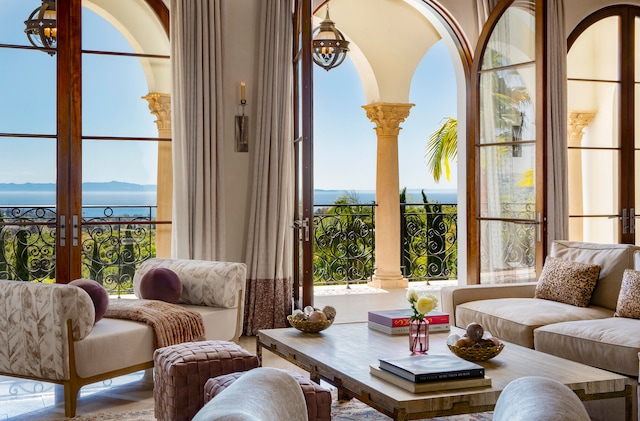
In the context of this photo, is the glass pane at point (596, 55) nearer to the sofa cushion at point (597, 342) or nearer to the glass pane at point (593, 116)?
the glass pane at point (593, 116)

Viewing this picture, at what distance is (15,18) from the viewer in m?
5.35

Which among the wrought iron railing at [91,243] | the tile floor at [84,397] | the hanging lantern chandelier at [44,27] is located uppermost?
the hanging lantern chandelier at [44,27]

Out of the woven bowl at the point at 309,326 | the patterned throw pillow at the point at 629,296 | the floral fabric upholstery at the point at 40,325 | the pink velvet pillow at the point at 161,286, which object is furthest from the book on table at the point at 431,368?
the pink velvet pillow at the point at 161,286

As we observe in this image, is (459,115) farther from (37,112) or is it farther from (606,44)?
(37,112)

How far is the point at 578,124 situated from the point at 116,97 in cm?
405

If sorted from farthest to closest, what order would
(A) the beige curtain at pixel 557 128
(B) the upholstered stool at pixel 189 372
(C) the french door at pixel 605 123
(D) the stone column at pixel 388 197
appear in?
(D) the stone column at pixel 388 197
(C) the french door at pixel 605 123
(A) the beige curtain at pixel 557 128
(B) the upholstered stool at pixel 189 372

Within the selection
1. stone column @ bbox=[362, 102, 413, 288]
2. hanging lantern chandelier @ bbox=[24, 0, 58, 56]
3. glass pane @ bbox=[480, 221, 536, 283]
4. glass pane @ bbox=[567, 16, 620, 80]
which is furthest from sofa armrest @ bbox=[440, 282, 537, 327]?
stone column @ bbox=[362, 102, 413, 288]

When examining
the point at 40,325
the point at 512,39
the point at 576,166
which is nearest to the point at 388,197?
the point at 576,166

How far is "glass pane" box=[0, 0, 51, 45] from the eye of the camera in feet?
17.4

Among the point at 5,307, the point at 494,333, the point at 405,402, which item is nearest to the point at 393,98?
the point at 494,333

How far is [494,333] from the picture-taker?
169 inches

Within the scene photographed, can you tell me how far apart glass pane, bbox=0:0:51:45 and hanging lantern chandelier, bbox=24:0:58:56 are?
0.03 m

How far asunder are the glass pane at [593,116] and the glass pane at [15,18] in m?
4.59

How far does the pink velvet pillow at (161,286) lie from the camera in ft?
15.0
